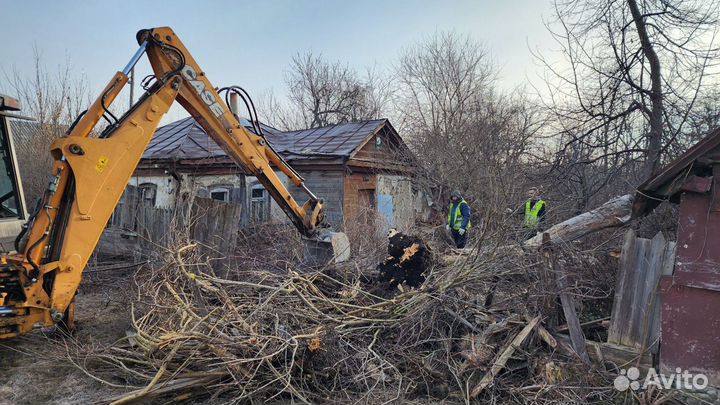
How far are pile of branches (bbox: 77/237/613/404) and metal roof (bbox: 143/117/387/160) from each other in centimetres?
821

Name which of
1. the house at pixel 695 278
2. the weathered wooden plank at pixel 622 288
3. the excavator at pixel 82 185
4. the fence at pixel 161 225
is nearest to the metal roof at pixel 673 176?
the house at pixel 695 278

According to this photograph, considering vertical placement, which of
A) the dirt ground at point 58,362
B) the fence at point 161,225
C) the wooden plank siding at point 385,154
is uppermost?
the wooden plank siding at point 385,154

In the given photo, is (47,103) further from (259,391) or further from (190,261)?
(259,391)

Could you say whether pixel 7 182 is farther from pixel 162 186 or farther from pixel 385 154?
pixel 385 154

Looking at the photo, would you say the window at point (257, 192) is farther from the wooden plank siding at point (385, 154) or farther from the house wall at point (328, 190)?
the wooden plank siding at point (385, 154)

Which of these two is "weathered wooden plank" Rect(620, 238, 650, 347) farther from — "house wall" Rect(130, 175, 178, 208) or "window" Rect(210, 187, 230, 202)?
"house wall" Rect(130, 175, 178, 208)

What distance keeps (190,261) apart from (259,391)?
2.09 m

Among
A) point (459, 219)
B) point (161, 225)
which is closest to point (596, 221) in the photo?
point (459, 219)

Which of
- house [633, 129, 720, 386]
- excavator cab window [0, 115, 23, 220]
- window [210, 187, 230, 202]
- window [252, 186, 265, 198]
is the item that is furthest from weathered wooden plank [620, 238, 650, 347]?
window [210, 187, 230, 202]

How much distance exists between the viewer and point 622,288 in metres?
4.62

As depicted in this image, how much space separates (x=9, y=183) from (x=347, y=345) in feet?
15.1

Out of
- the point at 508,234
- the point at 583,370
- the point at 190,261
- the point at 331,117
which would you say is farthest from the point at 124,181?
the point at 331,117

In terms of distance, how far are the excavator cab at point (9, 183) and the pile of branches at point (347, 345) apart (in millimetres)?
1766

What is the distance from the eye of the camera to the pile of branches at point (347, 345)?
4125mm
